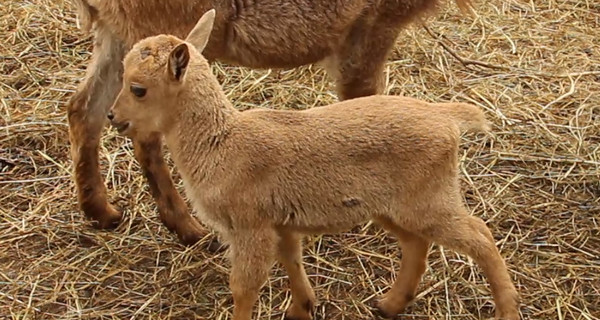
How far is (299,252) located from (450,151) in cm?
73

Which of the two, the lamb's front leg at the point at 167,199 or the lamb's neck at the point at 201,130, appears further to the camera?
the lamb's front leg at the point at 167,199

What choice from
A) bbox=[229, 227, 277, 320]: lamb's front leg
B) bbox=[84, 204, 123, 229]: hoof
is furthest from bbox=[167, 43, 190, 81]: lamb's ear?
bbox=[84, 204, 123, 229]: hoof

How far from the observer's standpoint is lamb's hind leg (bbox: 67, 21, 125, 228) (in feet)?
14.0

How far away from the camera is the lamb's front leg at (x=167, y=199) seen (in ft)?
13.8

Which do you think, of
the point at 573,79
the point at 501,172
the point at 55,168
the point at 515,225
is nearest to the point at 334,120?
the point at 515,225

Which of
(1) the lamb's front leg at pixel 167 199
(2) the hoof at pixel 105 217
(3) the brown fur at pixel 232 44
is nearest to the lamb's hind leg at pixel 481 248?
(3) the brown fur at pixel 232 44

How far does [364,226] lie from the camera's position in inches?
171

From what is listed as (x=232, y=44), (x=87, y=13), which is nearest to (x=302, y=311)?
(x=232, y=44)

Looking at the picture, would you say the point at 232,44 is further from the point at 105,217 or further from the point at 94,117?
the point at 105,217

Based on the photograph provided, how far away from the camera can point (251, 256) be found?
3.19 metres

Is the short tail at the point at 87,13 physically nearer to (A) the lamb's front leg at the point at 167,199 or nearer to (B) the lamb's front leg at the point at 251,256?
(A) the lamb's front leg at the point at 167,199

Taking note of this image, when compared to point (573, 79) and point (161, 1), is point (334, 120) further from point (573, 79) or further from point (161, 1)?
point (573, 79)

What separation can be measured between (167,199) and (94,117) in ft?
1.76

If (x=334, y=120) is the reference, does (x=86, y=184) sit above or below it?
below
